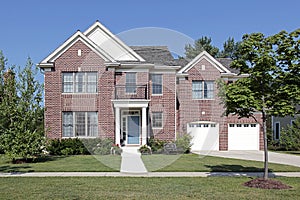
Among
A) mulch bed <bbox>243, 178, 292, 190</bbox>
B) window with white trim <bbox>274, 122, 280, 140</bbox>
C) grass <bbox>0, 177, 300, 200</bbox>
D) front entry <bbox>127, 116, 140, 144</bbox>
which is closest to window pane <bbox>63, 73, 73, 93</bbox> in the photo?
front entry <bbox>127, 116, 140, 144</bbox>

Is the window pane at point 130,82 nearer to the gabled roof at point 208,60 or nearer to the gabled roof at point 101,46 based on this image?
the gabled roof at point 101,46

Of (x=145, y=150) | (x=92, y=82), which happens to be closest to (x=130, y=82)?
(x=92, y=82)

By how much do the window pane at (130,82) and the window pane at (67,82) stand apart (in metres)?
3.64

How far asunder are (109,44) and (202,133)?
925cm

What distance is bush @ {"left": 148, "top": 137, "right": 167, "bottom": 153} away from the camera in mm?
21566

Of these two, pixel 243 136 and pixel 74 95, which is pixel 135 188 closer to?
pixel 74 95

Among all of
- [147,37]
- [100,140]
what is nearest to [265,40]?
[147,37]

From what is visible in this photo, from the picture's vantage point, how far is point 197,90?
24.8m

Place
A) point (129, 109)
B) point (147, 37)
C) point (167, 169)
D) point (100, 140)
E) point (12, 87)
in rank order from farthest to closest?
point (129, 109) < point (100, 140) < point (12, 87) < point (167, 169) < point (147, 37)

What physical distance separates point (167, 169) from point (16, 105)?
7.50 m

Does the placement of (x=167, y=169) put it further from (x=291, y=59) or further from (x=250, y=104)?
(x=291, y=59)

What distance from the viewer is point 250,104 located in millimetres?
10703

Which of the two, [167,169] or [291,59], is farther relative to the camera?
[167,169]

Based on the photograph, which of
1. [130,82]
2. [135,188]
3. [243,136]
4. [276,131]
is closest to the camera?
[135,188]
